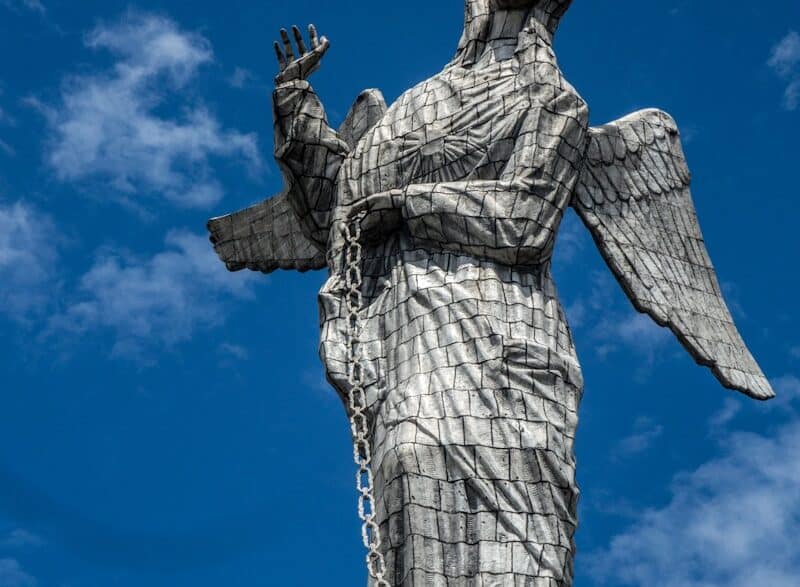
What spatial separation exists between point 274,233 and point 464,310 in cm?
259

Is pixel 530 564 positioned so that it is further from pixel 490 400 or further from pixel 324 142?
pixel 324 142

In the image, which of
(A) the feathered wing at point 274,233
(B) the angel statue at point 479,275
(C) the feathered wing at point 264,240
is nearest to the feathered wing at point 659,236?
(B) the angel statue at point 479,275

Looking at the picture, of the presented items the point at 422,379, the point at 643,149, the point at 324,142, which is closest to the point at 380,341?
the point at 422,379

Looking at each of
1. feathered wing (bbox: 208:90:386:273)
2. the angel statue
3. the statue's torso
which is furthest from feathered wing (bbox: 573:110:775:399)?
feathered wing (bbox: 208:90:386:273)

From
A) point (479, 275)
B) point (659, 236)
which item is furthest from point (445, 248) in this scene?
point (659, 236)

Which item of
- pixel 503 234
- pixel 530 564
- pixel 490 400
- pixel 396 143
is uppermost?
pixel 396 143

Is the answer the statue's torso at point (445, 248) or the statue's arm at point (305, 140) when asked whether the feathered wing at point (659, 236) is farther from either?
the statue's arm at point (305, 140)

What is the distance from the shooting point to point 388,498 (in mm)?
11305

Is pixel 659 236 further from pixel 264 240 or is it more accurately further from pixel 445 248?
pixel 264 240

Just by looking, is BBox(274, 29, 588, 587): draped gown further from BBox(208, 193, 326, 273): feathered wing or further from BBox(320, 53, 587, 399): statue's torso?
BBox(208, 193, 326, 273): feathered wing

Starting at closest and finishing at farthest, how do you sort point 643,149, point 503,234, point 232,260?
point 503,234 → point 643,149 → point 232,260

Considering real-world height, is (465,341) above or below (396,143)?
below

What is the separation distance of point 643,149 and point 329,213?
2.01 meters

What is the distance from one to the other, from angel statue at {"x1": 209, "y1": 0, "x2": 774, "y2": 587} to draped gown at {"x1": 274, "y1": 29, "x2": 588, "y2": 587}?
0.4 inches
